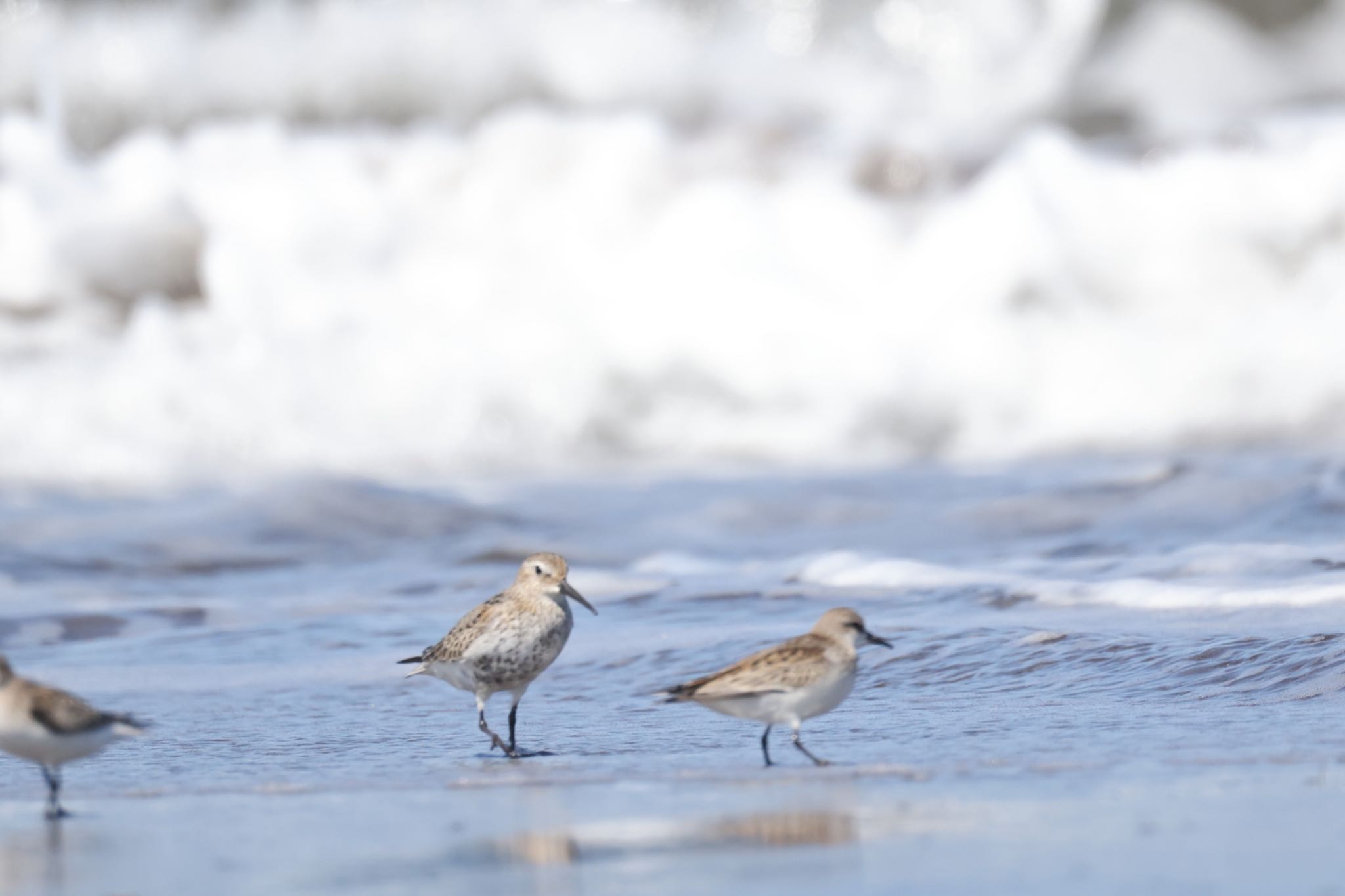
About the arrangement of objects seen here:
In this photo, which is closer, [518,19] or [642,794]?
[642,794]

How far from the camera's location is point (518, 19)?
2023 cm

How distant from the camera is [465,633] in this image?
5348mm

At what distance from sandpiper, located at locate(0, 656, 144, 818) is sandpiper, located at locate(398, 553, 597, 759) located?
3.90ft

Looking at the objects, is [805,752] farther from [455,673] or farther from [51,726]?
[51,726]

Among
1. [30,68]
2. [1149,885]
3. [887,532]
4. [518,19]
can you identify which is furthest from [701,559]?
[30,68]

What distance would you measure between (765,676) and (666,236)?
13.5m

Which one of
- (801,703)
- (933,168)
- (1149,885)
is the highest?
(933,168)

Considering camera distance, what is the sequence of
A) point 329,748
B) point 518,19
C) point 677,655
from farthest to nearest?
1. point 518,19
2. point 677,655
3. point 329,748

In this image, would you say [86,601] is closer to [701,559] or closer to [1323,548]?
[701,559]

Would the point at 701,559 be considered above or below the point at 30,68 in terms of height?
below

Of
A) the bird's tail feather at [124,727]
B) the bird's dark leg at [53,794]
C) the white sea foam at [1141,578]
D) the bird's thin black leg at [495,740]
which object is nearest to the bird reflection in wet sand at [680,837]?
the bird's tail feather at [124,727]

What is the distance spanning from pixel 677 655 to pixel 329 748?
5.87 ft

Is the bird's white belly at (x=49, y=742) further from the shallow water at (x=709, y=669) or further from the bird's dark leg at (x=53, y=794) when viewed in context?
the shallow water at (x=709, y=669)

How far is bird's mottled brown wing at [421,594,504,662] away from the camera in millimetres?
5320
